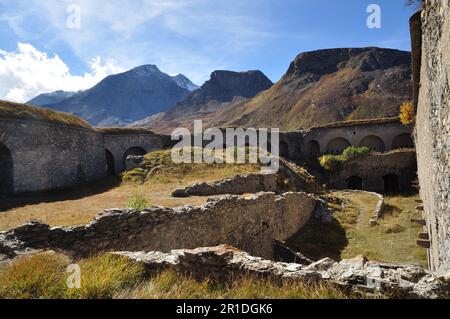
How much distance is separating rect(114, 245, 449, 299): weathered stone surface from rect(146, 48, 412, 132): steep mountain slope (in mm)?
72844

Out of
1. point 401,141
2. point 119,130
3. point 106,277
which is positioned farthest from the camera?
point 401,141

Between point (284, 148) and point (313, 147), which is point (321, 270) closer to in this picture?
point (284, 148)

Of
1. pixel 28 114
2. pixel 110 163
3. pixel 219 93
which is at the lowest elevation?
pixel 110 163

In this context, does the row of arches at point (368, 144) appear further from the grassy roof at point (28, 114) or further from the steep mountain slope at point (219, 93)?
the steep mountain slope at point (219, 93)

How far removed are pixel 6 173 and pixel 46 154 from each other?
2.85 metres

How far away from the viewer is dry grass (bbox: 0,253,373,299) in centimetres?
432

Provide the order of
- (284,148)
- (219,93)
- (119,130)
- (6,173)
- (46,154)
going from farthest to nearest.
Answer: (219,93) → (284,148) → (119,130) → (46,154) → (6,173)

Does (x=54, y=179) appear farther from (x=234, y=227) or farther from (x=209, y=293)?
(x=209, y=293)

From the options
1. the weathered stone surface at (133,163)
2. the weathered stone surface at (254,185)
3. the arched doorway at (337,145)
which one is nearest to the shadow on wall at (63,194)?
the weathered stone surface at (133,163)

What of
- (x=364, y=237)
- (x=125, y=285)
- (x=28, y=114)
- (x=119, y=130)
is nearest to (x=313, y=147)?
(x=119, y=130)

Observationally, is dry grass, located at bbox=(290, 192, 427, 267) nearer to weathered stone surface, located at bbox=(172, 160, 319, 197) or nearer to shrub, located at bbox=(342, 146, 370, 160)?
weathered stone surface, located at bbox=(172, 160, 319, 197)

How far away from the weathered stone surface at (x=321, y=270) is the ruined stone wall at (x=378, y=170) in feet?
98.3

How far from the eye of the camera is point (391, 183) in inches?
1346

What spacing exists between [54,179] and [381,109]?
222 feet
